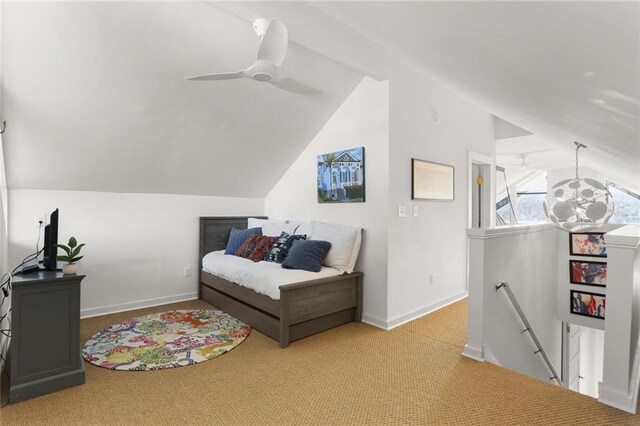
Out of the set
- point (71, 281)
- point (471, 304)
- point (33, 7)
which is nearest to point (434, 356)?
point (471, 304)

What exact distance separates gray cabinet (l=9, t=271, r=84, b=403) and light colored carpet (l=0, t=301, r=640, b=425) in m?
0.09

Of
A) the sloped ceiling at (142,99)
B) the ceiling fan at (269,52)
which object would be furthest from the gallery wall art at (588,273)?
the ceiling fan at (269,52)

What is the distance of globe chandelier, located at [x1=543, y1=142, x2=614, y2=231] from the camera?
12.7 feet

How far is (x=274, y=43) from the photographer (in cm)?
196

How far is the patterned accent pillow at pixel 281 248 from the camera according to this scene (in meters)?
3.63

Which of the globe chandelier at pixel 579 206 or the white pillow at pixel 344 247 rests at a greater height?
the globe chandelier at pixel 579 206

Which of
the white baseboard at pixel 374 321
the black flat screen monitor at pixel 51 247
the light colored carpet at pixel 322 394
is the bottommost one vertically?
the light colored carpet at pixel 322 394

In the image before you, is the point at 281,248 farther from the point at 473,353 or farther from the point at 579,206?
the point at 579,206

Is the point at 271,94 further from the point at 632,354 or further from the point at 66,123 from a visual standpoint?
the point at 632,354

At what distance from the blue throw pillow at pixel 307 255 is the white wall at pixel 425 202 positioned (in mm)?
713

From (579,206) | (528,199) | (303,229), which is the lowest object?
(303,229)

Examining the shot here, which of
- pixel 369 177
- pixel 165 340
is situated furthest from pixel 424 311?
pixel 165 340

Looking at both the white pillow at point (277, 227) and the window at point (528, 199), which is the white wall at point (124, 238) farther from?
the window at point (528, 199)

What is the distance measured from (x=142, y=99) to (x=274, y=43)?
5.32 feet
